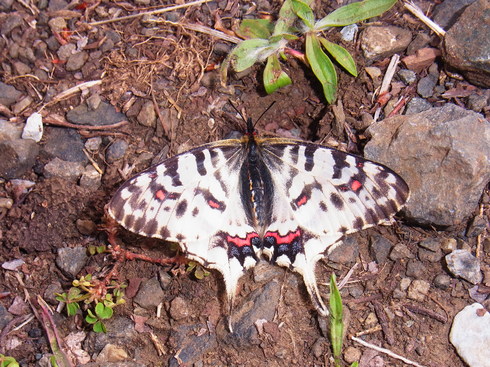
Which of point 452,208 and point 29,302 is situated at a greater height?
point 452,208

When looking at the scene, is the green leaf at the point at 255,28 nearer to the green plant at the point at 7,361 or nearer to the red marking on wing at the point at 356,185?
the red marking on wing at the point at 356,185

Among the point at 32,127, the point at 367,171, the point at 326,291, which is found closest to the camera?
the point at 367,171

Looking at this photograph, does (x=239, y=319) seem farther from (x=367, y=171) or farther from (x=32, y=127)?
→ (x=32, y=127)

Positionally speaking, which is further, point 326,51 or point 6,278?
point 326,51

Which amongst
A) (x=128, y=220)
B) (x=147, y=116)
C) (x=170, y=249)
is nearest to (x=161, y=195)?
(x=128, y=220)

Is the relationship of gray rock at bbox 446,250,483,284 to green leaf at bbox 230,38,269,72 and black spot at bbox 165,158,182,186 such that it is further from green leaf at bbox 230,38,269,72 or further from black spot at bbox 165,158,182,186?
green leaf at bbox 230,38,269,72

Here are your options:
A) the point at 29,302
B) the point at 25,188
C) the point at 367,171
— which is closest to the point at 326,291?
the point at 367,171

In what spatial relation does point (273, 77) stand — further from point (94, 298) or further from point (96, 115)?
point (94, 298)
